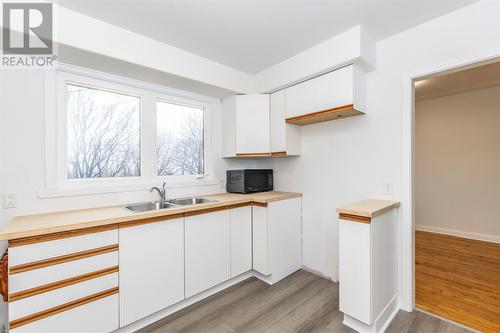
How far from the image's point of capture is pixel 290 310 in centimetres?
200

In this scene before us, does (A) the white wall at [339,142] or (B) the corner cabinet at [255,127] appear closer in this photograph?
(A) the white wall at [339,142]

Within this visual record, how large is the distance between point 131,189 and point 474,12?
3199 mm

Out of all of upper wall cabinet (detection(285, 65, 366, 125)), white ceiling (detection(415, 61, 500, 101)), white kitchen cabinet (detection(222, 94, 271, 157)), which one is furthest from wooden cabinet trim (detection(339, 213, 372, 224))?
white ceiling (detection(415, 61, 500, 101))

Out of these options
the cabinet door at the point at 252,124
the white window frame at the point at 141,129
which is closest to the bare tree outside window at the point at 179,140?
the white window frame at the point at 141,129

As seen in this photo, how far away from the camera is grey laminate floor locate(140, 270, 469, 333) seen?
1.78 metres

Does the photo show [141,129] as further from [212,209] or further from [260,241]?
[260,241]

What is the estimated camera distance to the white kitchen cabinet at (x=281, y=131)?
2.64 m

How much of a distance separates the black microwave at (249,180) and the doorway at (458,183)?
1.95m

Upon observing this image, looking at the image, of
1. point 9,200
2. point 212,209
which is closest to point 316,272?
point 212,209

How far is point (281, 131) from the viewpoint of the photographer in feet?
8.73

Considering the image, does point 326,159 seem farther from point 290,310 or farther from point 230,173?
point 290,310

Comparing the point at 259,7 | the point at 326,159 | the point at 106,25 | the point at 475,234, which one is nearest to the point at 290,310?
the point at 326,159

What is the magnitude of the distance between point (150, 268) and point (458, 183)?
15.9 ft

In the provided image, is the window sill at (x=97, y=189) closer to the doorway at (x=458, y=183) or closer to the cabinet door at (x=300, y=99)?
the cabinet door at (x=300, y=99)
